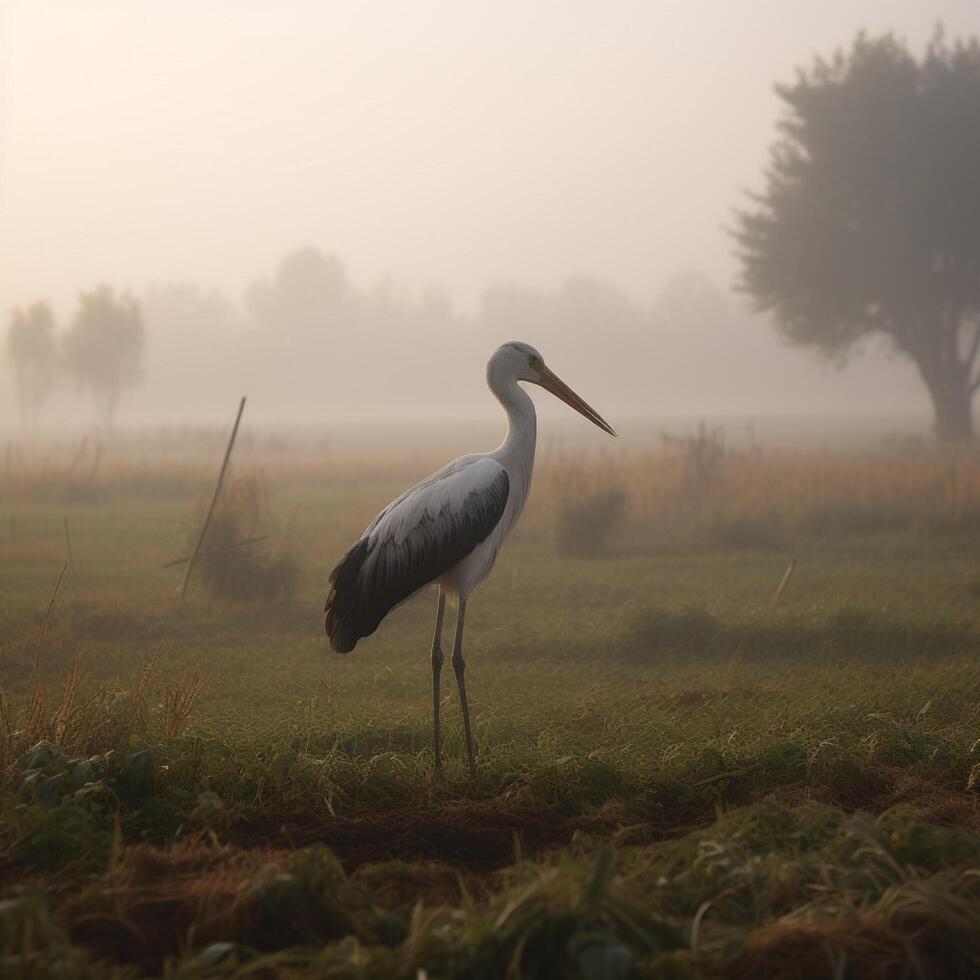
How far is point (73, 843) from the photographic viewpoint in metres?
4.26

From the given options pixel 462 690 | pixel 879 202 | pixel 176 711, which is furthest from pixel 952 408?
pixel 176 711

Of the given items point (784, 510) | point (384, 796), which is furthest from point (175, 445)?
point (384, 796)

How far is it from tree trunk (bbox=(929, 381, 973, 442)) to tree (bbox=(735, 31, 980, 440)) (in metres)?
0.03

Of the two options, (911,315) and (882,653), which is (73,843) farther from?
(911,315)

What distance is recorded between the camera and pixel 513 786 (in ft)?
17.6

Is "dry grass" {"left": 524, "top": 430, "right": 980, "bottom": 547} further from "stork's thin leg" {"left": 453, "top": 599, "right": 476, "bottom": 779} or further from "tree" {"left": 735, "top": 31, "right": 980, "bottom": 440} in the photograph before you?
"tree" {"left": 735, "top": 31, "right": 980, "bottom": 440}

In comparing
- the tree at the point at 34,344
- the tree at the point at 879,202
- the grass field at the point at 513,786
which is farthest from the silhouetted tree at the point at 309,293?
the grass field at the point at 513,786

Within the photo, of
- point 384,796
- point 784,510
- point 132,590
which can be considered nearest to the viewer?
point 384,796

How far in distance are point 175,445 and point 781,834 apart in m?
42.3

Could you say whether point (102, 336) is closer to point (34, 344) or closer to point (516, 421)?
point (34, 344)

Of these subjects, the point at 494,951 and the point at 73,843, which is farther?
the point at 73,843

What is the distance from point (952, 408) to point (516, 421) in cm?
2869

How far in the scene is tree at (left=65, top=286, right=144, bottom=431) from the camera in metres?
61.3

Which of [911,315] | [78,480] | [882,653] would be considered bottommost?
[882,653]
